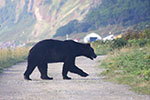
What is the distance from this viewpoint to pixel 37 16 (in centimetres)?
15325

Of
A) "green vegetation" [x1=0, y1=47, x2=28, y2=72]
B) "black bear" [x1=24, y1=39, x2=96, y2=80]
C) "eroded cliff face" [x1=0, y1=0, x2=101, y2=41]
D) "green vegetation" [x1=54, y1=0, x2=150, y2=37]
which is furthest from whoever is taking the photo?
"eroded cliff face" [x1=0, y1=0, x2=101, y2=41]

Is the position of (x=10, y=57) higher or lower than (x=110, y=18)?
lower

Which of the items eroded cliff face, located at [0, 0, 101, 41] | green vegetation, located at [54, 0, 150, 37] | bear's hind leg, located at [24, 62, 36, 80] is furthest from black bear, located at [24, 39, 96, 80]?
eroded cliff face, located at [0, 0, 101, 41]

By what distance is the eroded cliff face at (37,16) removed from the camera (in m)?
137

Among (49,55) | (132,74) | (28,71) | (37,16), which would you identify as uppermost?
(37,16)

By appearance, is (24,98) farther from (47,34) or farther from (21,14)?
(21,14)

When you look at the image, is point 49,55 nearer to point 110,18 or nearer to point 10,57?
point 10,57

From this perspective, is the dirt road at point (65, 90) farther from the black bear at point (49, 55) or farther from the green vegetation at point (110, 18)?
the green vegetation at point (110, 18)

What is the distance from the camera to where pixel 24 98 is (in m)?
12.1

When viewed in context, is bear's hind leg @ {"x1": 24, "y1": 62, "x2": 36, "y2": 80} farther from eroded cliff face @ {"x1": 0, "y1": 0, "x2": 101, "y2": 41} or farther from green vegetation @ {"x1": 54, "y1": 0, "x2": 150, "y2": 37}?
eroded cliff face @ {"x1": 0, "y1": 0, "x2": 101, "y2": 41}

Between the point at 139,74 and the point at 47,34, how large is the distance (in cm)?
11978

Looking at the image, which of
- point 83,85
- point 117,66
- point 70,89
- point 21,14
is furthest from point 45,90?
point 21,14

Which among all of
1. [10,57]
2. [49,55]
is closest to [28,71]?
[49,55]

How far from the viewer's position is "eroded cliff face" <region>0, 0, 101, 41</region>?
137400 millimetres
